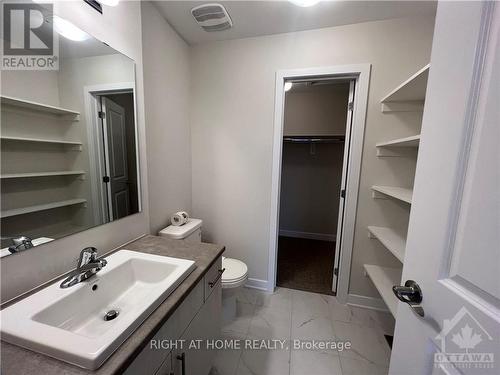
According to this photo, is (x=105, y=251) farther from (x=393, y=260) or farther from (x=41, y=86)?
(x=393, y=260)

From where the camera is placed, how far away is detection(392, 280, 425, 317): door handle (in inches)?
23.5

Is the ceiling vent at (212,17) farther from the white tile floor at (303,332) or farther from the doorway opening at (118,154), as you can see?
the white tile floor at (303,332)

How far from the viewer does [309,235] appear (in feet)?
11.6

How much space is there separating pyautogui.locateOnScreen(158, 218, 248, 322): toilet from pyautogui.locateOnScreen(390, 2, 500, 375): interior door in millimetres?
1187

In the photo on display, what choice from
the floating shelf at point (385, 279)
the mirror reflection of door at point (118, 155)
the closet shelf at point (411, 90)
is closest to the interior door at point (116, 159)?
the mirror reflection of door at point (118, 155)

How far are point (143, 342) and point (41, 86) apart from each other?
105cm

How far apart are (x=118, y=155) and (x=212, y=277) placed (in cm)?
92

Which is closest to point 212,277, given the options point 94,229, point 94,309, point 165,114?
point 94,309

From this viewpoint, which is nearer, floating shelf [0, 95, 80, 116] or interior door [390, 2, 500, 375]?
interior door [390, 2, 500, 375]

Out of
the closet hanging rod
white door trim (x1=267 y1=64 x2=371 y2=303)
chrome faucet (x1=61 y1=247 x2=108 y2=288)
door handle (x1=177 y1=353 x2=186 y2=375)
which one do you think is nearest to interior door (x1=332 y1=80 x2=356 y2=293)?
white door trim (x1=267 y1=64 x2=371 y2=303)
